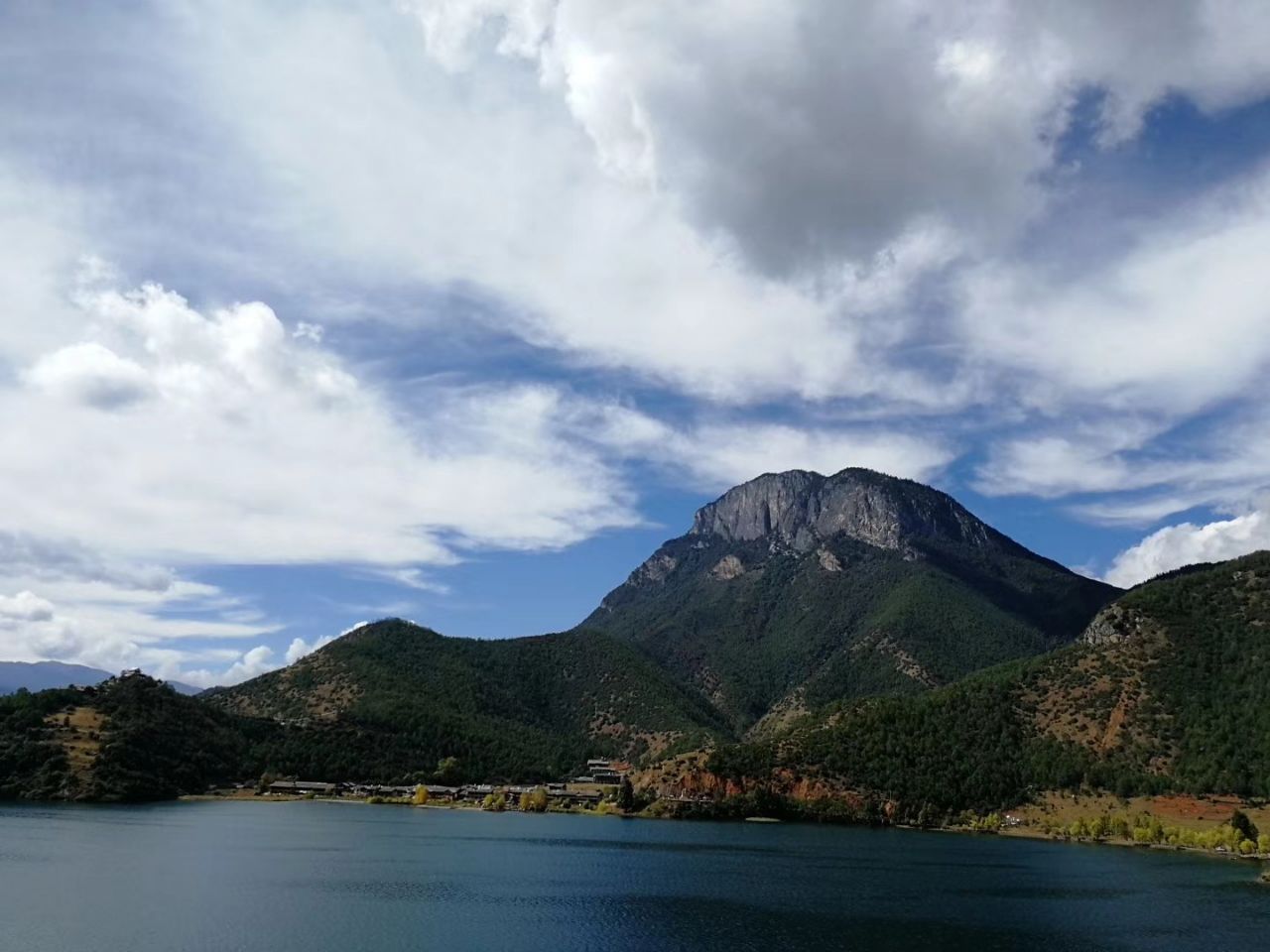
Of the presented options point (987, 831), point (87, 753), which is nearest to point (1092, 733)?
point (987, 831)

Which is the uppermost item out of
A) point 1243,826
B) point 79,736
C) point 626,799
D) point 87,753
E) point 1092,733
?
point 1092,733

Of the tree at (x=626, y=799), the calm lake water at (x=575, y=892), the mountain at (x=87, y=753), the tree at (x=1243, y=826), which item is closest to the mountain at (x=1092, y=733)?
the tree at (x=1243, y=826)

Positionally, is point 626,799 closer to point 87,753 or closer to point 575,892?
point 87,753

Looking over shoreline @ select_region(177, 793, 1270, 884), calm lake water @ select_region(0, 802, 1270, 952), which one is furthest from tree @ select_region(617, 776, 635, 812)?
calm lake water @ select_region(0, 802, 1270, 952)

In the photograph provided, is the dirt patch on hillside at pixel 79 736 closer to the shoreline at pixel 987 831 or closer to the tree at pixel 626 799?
the shoreline at pixel 987 831

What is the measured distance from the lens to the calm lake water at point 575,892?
2549 inches

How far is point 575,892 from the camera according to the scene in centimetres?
8556

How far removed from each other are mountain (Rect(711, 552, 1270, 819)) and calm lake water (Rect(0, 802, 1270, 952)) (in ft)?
101

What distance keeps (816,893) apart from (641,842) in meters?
52.6

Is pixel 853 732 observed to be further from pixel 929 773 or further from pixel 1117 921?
pixel 1117 921

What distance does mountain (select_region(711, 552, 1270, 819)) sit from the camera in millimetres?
162875

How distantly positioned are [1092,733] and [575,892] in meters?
130

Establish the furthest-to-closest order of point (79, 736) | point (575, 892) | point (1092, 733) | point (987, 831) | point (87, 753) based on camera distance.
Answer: point (79, 736)
point (87, 753)
point (1092, 733)
point (987, 831)
point (575, 892)

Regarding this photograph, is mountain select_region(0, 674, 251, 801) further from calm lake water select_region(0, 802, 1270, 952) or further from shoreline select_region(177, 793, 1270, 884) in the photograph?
calm lake water select_region(0, 802, 1270, 952)
